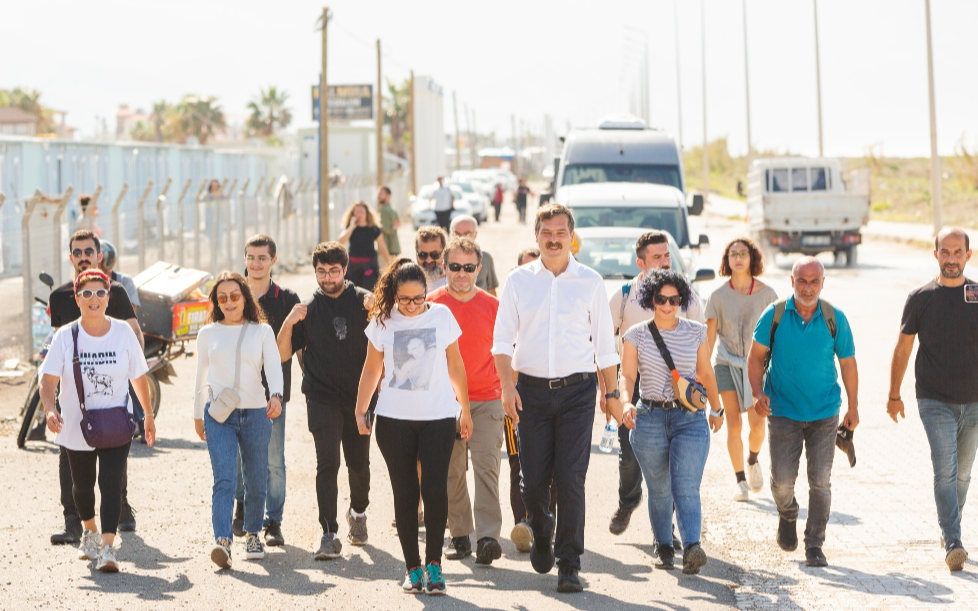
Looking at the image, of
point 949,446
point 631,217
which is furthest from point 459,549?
point 631,217

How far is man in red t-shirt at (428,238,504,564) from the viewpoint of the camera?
7.32 m

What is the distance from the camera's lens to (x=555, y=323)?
679cm

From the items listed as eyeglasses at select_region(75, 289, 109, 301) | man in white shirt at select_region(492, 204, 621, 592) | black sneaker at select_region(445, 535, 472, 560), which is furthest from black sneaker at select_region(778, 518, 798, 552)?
eyeglasses at select_region(75, 289, 109, 301)

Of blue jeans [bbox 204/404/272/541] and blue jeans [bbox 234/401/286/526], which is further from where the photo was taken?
blue jeans [bbox 234/401/286/526]

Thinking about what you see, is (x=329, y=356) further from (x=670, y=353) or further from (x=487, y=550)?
(x=670, y=353)

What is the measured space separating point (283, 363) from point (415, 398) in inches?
64.6

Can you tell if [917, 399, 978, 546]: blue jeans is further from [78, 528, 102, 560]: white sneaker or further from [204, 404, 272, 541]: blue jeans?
[78, 528, 102, 560]: white sneaker

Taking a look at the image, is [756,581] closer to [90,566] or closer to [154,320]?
[90,566]

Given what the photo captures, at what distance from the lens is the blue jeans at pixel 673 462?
704cm

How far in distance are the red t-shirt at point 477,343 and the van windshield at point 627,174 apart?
1511cm

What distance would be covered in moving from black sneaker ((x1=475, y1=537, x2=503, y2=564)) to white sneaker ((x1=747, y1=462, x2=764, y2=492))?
264cm

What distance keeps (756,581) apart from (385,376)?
2.26 metres

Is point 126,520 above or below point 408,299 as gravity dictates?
below

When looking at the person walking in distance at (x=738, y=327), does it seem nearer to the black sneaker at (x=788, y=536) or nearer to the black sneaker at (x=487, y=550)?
the black sneaker at (x=788, y=536)
